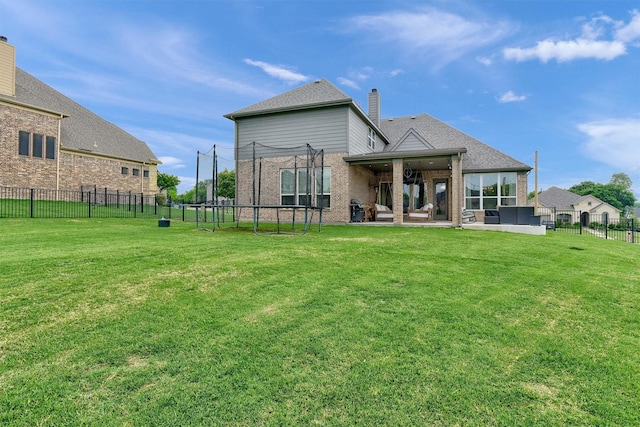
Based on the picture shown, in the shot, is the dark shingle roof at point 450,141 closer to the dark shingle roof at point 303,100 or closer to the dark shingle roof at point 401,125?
the dark shingle roof at point 401,125

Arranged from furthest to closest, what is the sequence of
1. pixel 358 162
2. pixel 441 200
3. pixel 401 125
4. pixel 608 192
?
pixel 608 192, pixel 401 125, pixel 441 200, pixel 358 162

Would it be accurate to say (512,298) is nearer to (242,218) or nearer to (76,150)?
(242,218)

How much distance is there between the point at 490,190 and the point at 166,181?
39.2 metres

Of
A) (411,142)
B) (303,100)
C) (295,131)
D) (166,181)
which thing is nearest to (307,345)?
(295,131)

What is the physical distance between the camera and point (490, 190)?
16.1 meters

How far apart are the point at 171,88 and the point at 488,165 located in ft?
58.4

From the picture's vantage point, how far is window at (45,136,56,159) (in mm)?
18406

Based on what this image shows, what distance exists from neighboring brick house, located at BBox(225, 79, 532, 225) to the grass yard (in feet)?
27.0

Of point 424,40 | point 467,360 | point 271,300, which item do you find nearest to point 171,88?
point 424,40

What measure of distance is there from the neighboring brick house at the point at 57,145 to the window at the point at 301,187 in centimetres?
1452

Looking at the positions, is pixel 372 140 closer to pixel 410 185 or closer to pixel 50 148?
pixel 410 185

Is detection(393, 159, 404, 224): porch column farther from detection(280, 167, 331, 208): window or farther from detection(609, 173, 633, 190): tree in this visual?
detection(609, 173, 633, 190): tree

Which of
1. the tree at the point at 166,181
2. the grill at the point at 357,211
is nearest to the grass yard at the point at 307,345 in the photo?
the grill at the point at 357,211

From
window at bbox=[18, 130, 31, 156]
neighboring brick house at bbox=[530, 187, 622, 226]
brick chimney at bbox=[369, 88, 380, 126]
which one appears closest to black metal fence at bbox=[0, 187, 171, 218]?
window at bbox=[18, 130, 31, 156]
